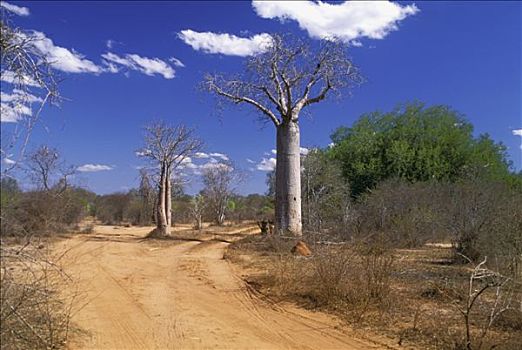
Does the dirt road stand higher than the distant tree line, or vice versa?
the distant tree line

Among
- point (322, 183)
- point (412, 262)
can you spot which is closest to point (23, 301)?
point (412, 262)

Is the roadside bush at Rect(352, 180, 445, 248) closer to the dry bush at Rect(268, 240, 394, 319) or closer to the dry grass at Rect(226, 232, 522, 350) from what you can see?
the dry grass at Rect(226, 232, 522, 350)

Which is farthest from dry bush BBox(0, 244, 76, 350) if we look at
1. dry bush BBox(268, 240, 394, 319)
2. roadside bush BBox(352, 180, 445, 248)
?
roadside bush BBox(352, 180, 445, 248)

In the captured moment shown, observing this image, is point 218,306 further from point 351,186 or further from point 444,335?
point 351,186

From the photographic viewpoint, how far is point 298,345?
16.3ft

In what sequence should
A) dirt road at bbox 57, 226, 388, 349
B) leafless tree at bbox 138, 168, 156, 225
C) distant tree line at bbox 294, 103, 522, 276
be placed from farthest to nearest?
leafless tree at bbox 138, 168, 156, 225 → distant tree line at bbox 294, 103, 522, 276 → dirt road at bbox 57, 226, 388, 349

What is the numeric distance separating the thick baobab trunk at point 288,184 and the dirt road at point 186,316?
16.5ft

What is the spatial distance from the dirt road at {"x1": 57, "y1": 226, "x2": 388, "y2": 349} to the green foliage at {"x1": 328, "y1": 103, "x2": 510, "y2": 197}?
52.5 ft

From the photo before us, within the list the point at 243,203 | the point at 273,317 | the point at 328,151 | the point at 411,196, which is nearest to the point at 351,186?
the point at 328,151

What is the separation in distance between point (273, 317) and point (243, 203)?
4298 centimetres

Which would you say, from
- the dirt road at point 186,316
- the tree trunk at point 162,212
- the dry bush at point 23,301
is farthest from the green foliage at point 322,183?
the dry bush at point 23,301

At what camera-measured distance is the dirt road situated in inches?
197

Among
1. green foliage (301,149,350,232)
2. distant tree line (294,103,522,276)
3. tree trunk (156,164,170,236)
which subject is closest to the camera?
distant tree line (294,103,522,276)

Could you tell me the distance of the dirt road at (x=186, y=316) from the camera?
4.99 meters
